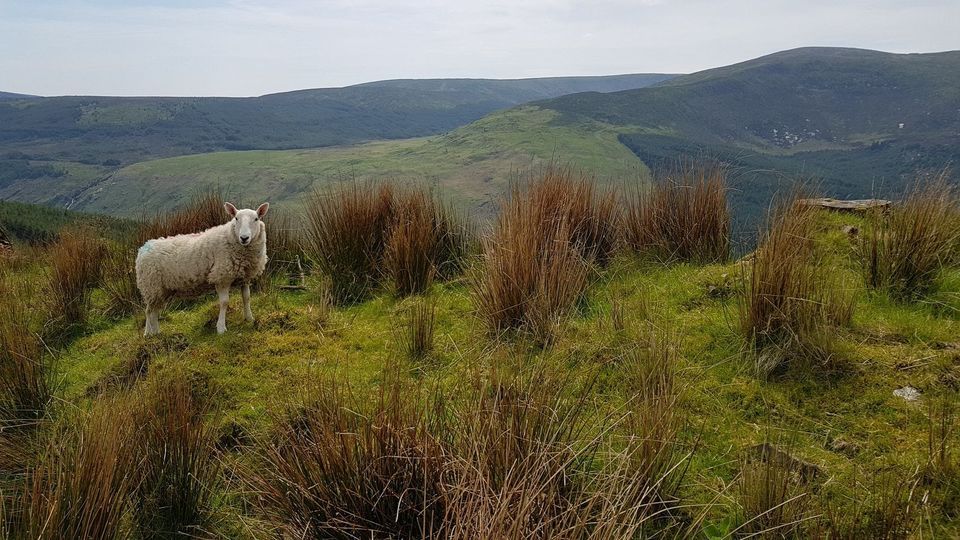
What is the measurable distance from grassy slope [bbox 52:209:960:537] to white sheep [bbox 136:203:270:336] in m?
0.35

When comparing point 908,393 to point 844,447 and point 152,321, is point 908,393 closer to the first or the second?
point 844,447

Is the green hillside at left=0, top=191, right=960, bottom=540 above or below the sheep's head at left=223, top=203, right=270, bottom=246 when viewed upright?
below

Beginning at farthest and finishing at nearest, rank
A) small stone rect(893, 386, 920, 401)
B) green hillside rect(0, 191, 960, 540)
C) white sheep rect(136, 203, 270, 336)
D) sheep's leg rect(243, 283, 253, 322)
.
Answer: sheep's leg rect(243, 283, 253, 322) → white sheep rect(136, 203, 270, 336) → small stone rect(893, 386, 920, 401) → green hillside rect(0, 191, 960, 540)

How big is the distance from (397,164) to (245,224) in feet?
394

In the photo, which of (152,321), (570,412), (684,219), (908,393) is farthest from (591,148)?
(570,412)

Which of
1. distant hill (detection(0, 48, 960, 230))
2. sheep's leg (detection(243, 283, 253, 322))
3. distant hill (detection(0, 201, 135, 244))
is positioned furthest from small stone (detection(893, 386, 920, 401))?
distant hill (detection(0, 48, 960, 230))

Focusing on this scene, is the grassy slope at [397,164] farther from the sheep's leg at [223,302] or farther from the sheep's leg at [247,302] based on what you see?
the sheep's leg at [223,302]

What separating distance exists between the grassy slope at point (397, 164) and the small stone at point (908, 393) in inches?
3571

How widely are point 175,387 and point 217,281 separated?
2191 mm

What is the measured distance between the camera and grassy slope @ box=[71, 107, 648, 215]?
110125mm

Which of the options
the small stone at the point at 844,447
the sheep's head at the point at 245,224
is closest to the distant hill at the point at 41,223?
the sheep's head at the point at 245,224

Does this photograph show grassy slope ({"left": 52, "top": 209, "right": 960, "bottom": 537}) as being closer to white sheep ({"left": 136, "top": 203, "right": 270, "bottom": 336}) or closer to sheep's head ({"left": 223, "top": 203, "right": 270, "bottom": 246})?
white sheep ({"left": 136, "top": 203, "right": 270, "bottom": 336})

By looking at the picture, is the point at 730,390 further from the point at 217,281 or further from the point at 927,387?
the point at 217,281

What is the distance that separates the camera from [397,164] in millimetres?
121125
